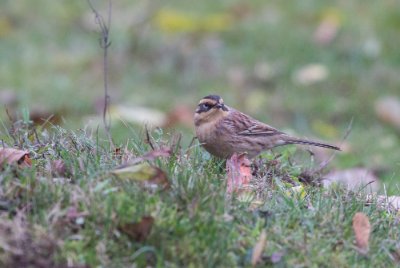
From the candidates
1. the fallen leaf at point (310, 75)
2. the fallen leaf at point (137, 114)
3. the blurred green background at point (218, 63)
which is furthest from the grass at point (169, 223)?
the fallen leaf at point (310, 75)

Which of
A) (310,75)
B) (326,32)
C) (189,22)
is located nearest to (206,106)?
(310,75)

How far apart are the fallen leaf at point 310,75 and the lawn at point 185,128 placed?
2 cm

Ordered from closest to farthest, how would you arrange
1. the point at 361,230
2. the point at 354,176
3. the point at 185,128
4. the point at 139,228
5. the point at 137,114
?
1. the point at 139,228
2. the point at 361,230
3. the point at 354,176
4. the point at 185,128
5. the point at 137,114

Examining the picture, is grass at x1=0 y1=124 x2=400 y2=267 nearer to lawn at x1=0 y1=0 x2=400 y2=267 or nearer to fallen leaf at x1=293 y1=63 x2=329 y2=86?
lawn at x1=0 y1=0 x2=400 y2=267

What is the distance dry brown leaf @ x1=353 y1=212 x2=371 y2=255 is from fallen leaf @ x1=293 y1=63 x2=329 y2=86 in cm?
710

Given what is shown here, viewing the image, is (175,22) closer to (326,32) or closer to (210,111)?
(326,32)

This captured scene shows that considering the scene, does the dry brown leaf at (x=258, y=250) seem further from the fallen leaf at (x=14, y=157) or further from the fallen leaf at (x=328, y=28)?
the fallen leaf at (x=328, y=28)

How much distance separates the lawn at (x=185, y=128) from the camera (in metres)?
4.88

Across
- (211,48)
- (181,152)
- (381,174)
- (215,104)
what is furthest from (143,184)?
(211,48)

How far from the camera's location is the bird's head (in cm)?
733

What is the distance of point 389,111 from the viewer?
38.6 ft

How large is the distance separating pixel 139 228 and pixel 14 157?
1172 millimetres

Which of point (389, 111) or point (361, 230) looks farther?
point (389, 111)

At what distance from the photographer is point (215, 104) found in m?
7.46
